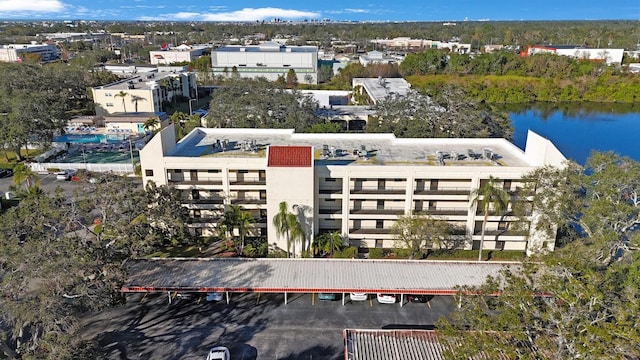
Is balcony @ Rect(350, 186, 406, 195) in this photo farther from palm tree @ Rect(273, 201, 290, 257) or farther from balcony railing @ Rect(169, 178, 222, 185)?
balcony railing @ Rect(169, 178, 222, 185)

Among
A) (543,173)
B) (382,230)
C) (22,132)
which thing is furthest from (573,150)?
(22,132)

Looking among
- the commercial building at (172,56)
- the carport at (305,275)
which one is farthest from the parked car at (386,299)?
the commercial building at (172,56)

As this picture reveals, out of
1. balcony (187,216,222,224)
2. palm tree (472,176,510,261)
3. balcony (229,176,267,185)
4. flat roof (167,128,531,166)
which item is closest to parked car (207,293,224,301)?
balcony (187,216,222,224)

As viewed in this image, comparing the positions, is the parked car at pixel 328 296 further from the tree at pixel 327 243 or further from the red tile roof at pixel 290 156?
the red tile roof at pixel 290 156

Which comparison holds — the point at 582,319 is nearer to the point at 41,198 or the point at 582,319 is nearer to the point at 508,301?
the point at 508,301

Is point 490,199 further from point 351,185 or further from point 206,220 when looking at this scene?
point 206,220

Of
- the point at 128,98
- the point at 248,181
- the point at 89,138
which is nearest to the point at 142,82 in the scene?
the point at 128,98
